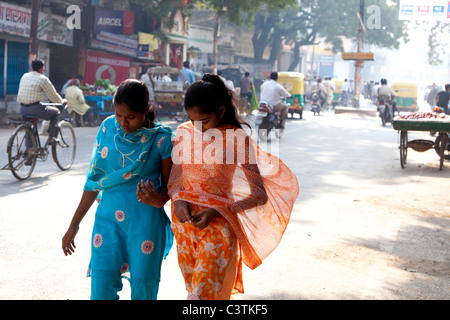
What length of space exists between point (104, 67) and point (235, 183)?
70.6ft

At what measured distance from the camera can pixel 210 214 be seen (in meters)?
2.67

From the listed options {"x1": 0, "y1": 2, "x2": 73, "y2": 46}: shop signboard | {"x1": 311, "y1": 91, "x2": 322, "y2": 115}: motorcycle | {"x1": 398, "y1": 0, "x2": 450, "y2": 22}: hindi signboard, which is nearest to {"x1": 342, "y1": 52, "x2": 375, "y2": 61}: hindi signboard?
{"x1": 398, "y1": 0, "x2": 450, "y2": 22}: hindi signboard

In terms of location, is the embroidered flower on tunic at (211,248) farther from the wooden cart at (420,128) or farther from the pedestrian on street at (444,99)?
the pedestrian on street at (444,99)

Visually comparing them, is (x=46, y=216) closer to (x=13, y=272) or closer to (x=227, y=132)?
(x=13, y=272)

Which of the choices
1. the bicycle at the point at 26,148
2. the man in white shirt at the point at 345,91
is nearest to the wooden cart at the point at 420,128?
the bicycle at the point at 26,148

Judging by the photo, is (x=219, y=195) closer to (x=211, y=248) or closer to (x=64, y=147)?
(x=211, y=248)

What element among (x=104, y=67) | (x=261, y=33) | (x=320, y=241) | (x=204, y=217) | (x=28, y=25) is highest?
(x=261, y=33)

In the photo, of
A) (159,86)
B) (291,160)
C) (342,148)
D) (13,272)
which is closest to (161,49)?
(159,86)

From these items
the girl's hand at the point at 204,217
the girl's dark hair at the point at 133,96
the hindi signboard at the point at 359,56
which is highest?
the hindi signboard at the point at 359,56

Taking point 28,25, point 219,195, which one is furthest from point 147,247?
point 28,25

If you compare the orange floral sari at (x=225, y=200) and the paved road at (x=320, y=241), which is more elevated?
the orange floral sari at (x=225, y=200)

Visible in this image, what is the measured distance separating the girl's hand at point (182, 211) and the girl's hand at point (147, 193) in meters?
0.10

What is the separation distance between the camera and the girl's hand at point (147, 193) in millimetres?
2717

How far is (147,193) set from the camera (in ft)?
8.90
